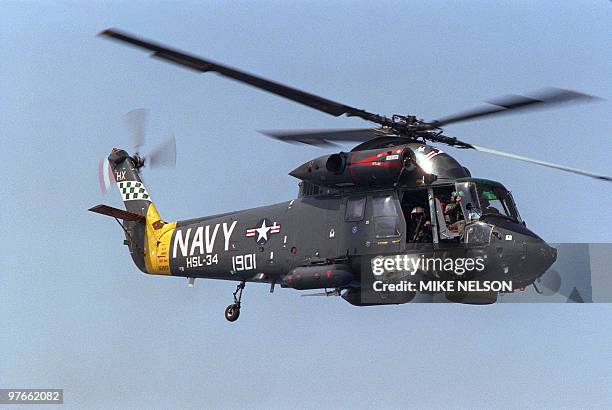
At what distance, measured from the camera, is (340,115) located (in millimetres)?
15859

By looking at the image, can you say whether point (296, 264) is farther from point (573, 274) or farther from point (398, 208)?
point (573, 274)

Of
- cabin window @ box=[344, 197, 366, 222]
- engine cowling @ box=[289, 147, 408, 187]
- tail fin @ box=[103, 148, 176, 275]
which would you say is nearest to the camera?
engine cowling @ box=[289, 147, 408, 187]

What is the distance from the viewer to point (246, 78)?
48.6 feet

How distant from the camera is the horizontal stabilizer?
21438 millimetres

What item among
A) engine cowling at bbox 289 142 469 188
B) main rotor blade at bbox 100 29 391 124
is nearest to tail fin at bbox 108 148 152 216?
engine cowling at bbox 289 142 469 188

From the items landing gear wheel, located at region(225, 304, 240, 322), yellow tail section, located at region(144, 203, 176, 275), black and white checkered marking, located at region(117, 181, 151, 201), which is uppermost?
black and white checkered marking, located at region(117, 181, 151, 201)

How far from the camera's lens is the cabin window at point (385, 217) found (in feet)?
55.3

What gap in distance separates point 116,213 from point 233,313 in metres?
4.10

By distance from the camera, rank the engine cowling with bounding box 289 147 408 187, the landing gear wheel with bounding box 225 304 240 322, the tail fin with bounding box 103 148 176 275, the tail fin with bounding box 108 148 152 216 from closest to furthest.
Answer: the engine cowling with bounding box 289 147 408 187 < the landing gear wheel with bounding box 225 304 240 322 < the tail fin with bounding box 103 148 176 275 < the tail fin with bounding box 108 148 152 216

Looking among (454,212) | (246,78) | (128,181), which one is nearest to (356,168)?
(454,212)

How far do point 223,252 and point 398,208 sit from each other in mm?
4725

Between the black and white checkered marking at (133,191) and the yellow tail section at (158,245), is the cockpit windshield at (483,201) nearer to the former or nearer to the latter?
the yellow tail section at (158,245)

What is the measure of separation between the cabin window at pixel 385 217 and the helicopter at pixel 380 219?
0.06 ft

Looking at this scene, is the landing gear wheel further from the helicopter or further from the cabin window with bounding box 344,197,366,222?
the cabin window with bounding box 344,197,366,222
